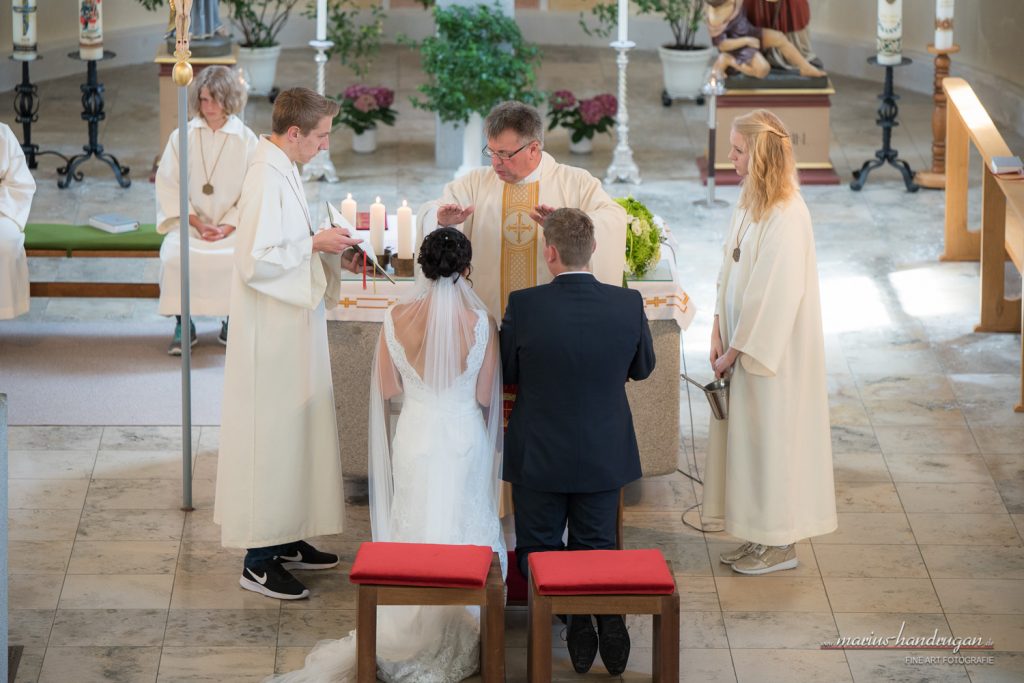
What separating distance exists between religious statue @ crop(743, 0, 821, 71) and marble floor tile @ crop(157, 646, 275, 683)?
7.23m

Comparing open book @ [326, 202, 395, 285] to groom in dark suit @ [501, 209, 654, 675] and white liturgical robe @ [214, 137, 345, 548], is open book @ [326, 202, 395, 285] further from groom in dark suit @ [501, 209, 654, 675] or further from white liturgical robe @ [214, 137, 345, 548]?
groom in dark suit @ [501, 209, 654, 675]

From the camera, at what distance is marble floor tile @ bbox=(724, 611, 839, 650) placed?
5602mm

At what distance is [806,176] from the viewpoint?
1159 centimetres

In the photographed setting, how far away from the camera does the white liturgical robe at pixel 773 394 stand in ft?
18.9

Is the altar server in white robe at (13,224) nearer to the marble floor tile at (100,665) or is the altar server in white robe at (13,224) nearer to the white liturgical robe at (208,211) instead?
the white liturgical robe at (208,211)

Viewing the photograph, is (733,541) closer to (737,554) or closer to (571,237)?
(737,554)

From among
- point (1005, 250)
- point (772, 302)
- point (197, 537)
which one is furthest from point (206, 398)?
point (1005, 250)

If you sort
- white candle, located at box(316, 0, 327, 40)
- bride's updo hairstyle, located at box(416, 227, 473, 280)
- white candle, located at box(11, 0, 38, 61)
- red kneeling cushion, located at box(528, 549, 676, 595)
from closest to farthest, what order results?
red kneeling cushion, located at box(528, 549, 676, 595)
bride's updo hairstyle, located at box(416, 227, 473, 280)
white candle, located at box(11, 0, 38, 61)
white candle, located at box(316, 0, 327, 40)

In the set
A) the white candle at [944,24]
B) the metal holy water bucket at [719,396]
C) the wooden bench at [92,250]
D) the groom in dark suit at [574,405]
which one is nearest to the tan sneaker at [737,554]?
the metal holy water bucket at [719,396]

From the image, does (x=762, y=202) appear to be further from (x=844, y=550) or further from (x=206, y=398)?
(x=206, y=398)

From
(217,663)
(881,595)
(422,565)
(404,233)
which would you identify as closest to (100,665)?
(217,663)

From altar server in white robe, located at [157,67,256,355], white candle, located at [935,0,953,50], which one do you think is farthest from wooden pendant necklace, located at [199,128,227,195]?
white candle, located at [935,0,953,50]

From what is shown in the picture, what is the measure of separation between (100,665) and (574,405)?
1.81 metres

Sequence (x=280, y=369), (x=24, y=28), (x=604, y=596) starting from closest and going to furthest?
(x=604, y=596), (x=280, y=369), (x=24, y=28)
